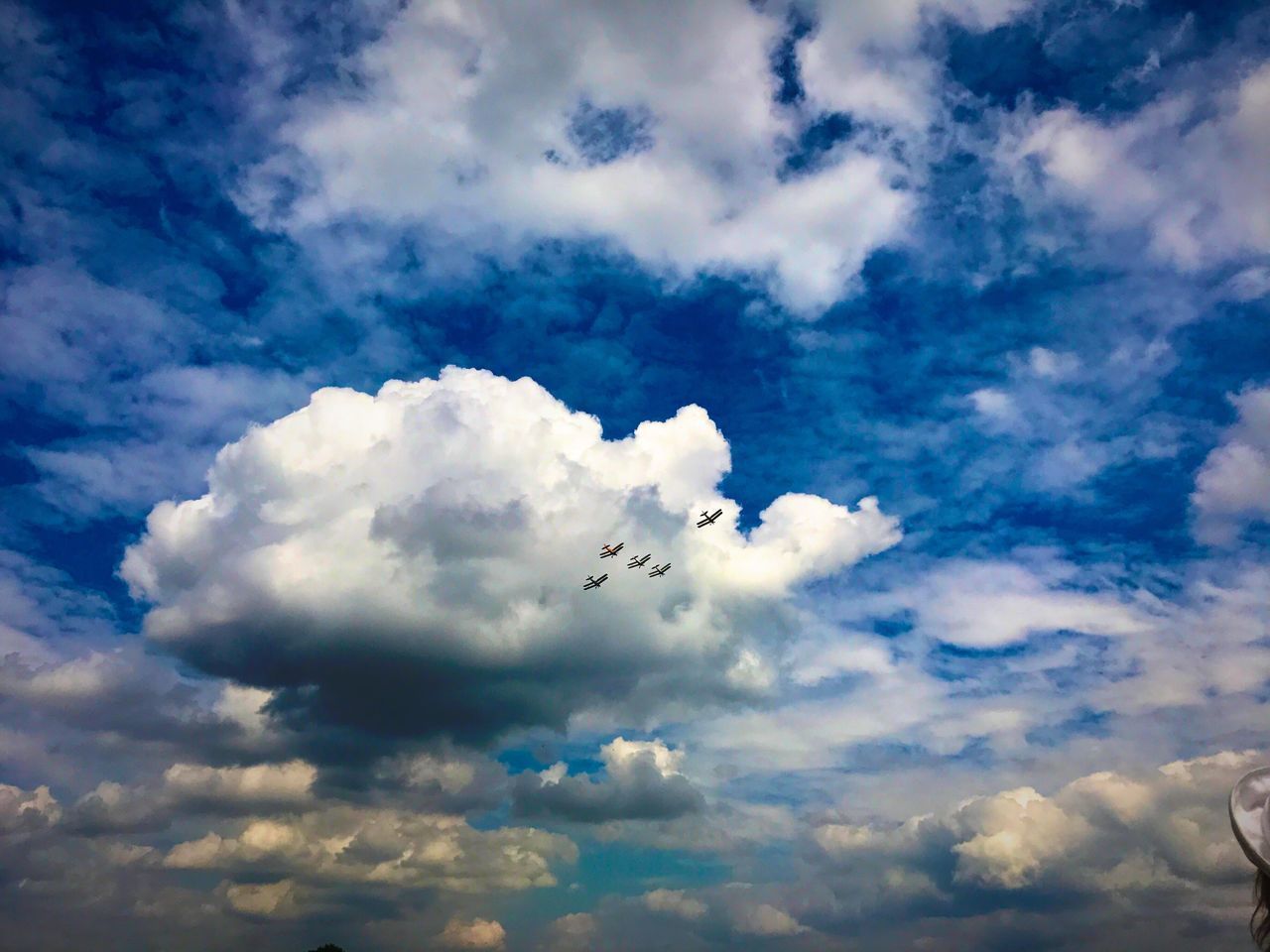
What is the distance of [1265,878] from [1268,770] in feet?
6.14

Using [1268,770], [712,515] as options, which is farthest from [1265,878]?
[712,515]

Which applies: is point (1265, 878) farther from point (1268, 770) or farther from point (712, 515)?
point (712, 515)

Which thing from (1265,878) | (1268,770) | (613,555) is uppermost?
(613,555)

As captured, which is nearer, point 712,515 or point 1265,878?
point 1265,878

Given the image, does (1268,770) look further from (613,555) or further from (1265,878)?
(613,555)

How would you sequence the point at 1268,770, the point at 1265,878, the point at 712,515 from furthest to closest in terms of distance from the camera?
the point at 712,515 < the point at 1268,770 < the point at 1265,878

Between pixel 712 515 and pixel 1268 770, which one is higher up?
pixel 712 515

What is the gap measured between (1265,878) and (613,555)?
547 ft

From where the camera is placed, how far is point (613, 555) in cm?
17788

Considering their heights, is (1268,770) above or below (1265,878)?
above

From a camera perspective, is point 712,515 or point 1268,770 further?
point 712,515

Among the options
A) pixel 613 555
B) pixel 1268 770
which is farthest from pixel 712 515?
pixel 1268 770

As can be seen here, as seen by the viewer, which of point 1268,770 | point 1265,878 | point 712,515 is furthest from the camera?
point 712,515

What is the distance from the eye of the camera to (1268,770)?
520 inches
